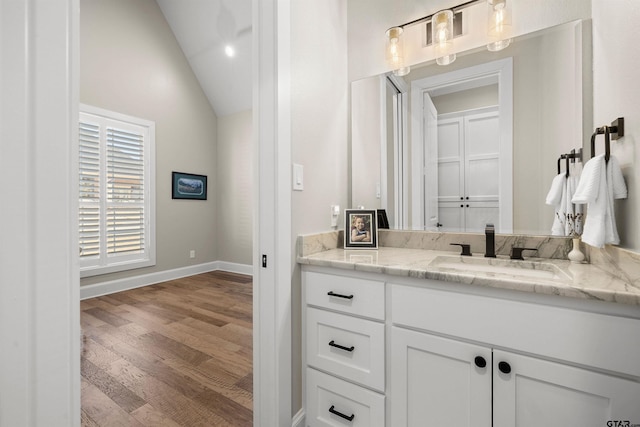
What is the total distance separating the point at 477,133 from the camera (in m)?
1.54

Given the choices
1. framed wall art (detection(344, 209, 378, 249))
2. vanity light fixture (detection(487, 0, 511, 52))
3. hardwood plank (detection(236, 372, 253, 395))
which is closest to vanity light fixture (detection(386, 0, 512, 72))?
vanity light fixture (detection(487, 0, 511, 52))

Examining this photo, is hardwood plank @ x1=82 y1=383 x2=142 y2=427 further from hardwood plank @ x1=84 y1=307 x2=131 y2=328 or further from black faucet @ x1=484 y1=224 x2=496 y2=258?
black faucet @ x1=484 y1=224 x2=496 y2=258

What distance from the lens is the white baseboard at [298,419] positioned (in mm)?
1345

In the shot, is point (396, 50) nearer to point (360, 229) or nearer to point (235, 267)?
point (360, 229)

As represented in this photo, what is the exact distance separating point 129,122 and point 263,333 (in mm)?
3814

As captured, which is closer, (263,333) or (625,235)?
(625,235)

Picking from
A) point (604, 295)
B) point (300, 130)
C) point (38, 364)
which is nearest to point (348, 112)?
point (300, 130)

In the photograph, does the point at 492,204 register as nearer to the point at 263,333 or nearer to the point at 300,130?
the point at 300,130

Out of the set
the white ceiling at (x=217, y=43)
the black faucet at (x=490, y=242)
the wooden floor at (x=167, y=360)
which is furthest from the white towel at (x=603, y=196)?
the white ceiling at (x=217, y=43)

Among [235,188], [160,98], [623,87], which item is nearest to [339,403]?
[623,87]

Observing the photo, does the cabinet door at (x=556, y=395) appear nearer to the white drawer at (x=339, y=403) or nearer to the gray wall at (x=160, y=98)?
the white drawer at (x=339, y=403)

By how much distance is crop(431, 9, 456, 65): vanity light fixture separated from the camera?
1556 millimetres

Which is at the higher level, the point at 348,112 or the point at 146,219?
the point at 348,112

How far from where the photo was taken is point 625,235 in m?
1.04
